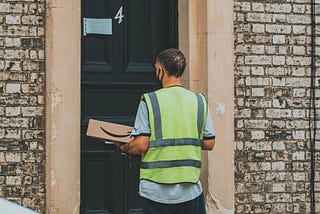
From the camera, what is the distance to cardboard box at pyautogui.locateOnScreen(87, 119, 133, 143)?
5.71m

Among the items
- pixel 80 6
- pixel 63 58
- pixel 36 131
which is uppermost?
pixel 80 6

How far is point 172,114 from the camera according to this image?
18.5ft

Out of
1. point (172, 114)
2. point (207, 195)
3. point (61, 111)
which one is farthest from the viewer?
point (207, 195)

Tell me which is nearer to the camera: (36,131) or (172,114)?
(172,114)

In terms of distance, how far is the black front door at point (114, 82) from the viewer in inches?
324

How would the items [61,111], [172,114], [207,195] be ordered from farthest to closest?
[207,195]
[61,111]
[172,114]

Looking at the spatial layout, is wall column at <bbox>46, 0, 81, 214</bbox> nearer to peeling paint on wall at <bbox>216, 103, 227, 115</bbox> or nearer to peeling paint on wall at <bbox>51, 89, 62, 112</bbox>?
peeling paint on wall at <bbox>51, 89, 62, 112</bbox>

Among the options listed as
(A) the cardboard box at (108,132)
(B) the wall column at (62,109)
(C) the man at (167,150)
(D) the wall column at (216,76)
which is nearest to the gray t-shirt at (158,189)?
(C) the man at (167,150)

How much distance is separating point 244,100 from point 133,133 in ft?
9.63

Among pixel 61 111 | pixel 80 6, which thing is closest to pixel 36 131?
pixel 61 111

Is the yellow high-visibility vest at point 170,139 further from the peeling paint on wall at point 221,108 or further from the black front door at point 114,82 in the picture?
the black front door at point 114,82

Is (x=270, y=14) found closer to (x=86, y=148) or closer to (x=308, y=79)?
(x=308, y=79)

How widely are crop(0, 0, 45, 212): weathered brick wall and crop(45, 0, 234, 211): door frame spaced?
0.32 feet

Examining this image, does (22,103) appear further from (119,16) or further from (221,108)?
(221,108)
